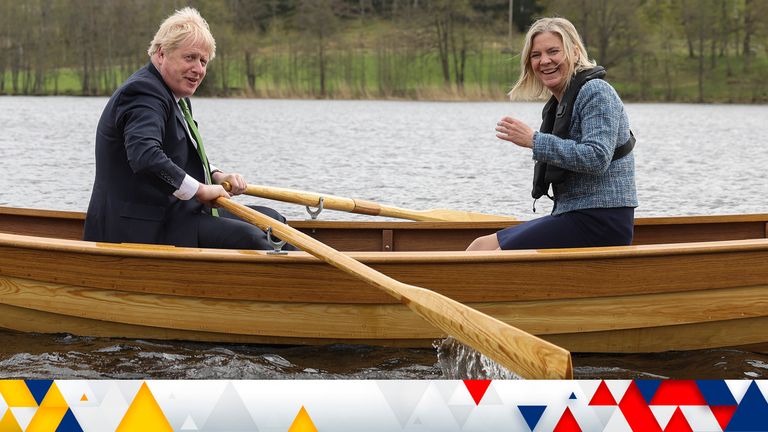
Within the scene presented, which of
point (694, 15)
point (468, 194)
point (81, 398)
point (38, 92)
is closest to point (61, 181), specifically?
point (468, 194)

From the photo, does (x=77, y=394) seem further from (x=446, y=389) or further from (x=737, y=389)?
(x=737, y=389)

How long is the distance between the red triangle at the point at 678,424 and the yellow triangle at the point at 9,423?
5.38 feet

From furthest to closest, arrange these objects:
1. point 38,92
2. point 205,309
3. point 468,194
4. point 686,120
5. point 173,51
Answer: point 38,92, point 686,120, point 468,194, point 205,309, point 173,51

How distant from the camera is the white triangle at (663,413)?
2.51 m

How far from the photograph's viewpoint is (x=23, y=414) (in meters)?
2.48

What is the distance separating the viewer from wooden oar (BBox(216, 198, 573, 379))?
3854 millimetres

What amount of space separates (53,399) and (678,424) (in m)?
1.58

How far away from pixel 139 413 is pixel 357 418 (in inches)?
21.7

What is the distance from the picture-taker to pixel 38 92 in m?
59.9

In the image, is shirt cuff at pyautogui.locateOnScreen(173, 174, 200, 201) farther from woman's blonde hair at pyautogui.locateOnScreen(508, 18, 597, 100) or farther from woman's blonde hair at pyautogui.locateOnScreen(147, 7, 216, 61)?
woman's blonde hair at pyautogui.locateOnScreen(508, 18, 597, 100)

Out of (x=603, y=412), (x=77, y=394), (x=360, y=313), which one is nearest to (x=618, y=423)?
(x=603, y=412)

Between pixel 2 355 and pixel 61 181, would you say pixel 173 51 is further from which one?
pixel 61 181

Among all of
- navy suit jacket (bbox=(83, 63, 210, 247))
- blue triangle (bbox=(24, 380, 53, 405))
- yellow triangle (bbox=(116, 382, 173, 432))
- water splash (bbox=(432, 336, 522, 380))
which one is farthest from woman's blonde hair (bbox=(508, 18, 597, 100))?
blue triangle (bbox=(24, 380, 53, 405))

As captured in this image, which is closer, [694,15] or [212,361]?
[212,361]
